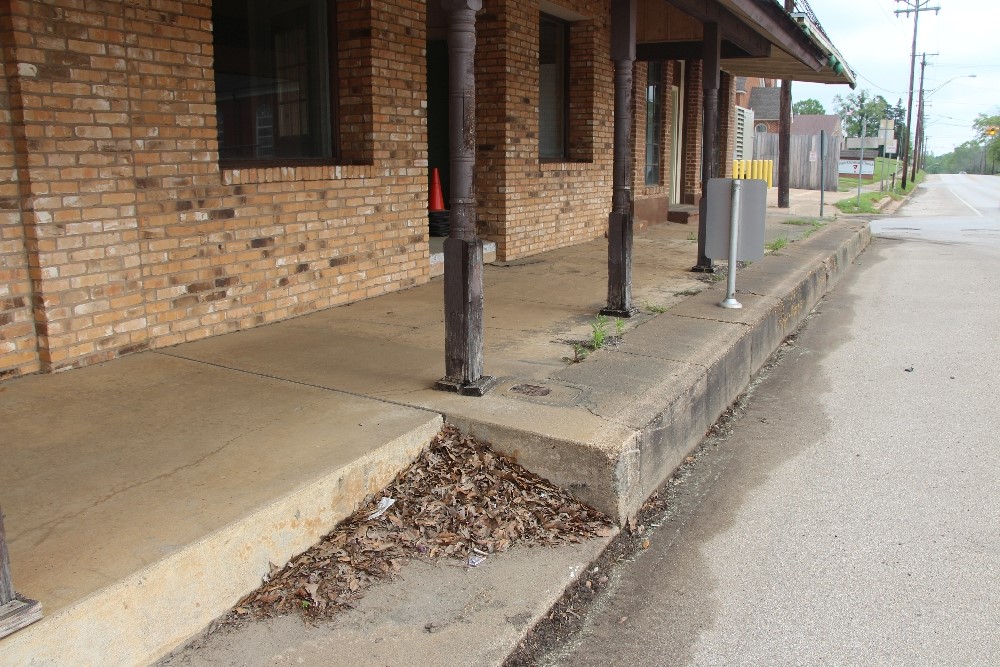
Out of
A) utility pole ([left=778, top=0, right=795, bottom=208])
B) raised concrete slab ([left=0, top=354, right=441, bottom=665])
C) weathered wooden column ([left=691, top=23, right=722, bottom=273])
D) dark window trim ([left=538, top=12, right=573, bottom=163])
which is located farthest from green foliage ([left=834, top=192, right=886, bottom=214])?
raised concrete slab ([left=0, top=354, right=441, bottom=665])

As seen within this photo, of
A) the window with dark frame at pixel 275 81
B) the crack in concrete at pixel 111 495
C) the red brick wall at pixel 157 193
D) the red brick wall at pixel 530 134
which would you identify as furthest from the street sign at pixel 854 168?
the crack in concrete at pixel 111 495

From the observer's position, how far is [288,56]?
6832 millimetres

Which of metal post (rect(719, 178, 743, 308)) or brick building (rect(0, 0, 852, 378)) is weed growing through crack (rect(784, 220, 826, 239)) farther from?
metal post (rect(719, 178, 743, 308))

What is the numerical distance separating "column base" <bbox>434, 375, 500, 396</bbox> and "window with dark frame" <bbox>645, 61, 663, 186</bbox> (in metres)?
11.6

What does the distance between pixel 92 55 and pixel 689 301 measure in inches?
201

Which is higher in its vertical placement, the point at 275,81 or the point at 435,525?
the point at 275,81

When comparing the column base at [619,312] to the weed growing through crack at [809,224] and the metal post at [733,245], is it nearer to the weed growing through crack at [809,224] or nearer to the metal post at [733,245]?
the metal post at [733,245]

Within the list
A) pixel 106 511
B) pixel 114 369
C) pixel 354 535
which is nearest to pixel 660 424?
pixel 354 535

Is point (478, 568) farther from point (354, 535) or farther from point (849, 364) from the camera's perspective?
point (849, 364)

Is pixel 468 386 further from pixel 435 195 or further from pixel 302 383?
pixel 435 195

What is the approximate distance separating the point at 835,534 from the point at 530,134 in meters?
7.16

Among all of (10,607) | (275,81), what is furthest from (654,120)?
(10,607)

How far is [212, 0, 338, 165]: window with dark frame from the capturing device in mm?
6195

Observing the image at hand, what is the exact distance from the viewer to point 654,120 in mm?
15953
